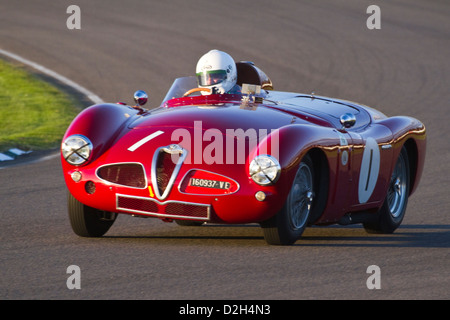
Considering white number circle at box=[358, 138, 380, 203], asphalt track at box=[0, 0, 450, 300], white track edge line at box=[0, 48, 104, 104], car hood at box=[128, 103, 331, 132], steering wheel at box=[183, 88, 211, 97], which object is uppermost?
car hood at box=[128, 103, 331, 132]

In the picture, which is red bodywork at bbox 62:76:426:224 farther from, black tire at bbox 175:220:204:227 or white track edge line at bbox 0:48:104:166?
white track edge line at bbox 0:48:104:166

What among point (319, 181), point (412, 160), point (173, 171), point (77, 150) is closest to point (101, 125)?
point (77, 150)

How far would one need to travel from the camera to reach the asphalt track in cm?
622

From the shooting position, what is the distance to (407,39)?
23.0 meters

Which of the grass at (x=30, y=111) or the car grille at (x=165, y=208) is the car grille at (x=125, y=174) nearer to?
the car grille at (x=165, y=208)

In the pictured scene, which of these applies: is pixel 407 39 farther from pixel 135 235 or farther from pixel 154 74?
pixel 135 235

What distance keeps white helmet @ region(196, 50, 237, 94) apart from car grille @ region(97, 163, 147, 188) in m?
1.77

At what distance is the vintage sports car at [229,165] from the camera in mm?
7184

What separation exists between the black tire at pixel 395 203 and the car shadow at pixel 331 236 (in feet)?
0.27

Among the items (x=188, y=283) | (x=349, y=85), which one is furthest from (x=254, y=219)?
(x=349, y=85)

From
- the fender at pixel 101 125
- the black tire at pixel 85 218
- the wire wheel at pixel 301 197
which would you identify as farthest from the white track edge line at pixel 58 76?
the wire wheel at pixel 301 197

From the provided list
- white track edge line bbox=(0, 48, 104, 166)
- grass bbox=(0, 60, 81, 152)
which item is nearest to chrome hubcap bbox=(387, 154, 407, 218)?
grass bbox=(0, 60, 81, 152)

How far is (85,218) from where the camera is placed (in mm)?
7723

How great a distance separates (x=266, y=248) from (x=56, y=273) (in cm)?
171
